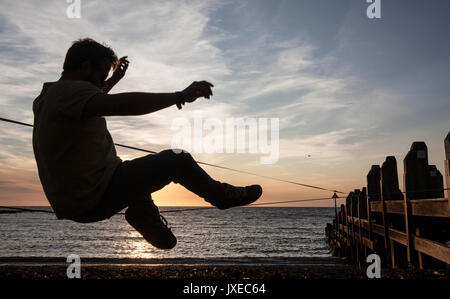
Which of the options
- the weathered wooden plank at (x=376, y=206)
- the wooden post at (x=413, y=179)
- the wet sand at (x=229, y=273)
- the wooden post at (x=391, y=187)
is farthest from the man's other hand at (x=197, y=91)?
the weathered wooden plank at (x=376, y=206)

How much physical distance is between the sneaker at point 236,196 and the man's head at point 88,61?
1323 millimetres

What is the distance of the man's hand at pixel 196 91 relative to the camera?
2586 millimetres

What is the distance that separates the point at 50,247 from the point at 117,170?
46215mm

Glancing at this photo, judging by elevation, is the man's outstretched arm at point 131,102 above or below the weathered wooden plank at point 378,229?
above

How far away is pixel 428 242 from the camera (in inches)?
249

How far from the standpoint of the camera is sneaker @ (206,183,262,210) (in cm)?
326

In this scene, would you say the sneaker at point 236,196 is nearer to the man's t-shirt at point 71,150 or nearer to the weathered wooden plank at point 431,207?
the man's t-shirt at point 71,150

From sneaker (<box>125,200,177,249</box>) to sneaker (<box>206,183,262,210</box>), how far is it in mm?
576

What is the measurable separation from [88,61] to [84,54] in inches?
2.4

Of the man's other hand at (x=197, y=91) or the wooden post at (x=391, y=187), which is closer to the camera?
the man's other hand at (x=197, y=91)

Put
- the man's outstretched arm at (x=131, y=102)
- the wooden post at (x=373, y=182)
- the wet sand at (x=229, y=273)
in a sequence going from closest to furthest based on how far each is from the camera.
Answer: the man's outstretched arm at (x=131, y=102)
the wet sand at (x=229, y=273)
the wooden post at (x=373, y=182)

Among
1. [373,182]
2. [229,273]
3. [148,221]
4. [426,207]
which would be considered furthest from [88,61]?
[373,182]
